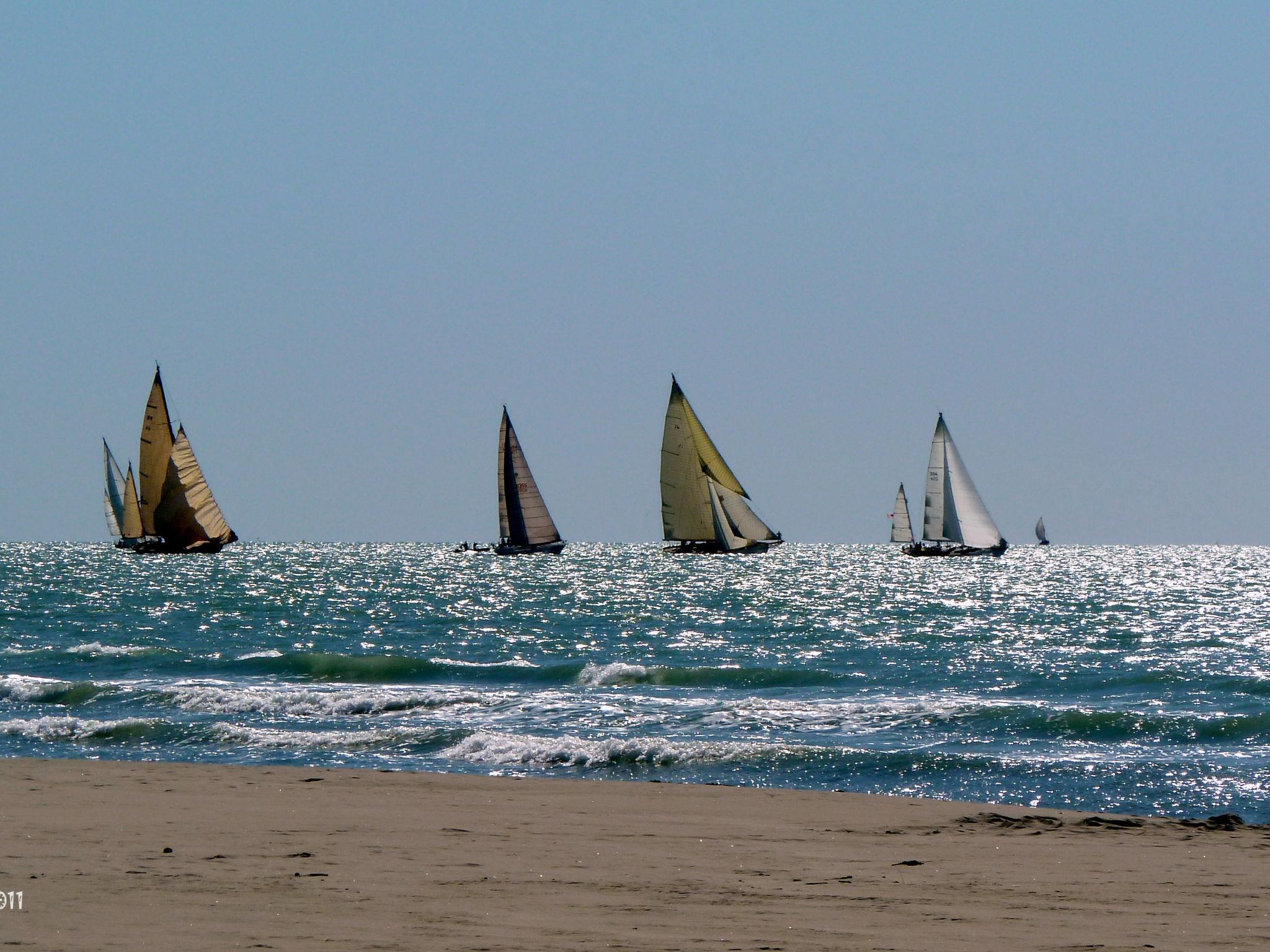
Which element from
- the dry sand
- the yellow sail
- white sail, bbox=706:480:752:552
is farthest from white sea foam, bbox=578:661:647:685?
white sail, bbox=706:480:752:552

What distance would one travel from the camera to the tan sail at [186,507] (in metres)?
93.1

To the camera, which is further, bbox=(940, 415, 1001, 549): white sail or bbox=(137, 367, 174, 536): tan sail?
bbox=(940, 415, 1001, 549): white sail

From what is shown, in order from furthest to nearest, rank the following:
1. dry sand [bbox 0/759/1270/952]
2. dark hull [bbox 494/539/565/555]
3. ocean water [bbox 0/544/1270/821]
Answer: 1. dark hull [bbox 494/539/565/555]
2. ocean water [bbox 0/544/1270/821]
3. dry sand [bbox 0/759/1270/952]

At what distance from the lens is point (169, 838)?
40.0 feet

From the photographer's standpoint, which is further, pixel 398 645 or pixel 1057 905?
pixel 398 645

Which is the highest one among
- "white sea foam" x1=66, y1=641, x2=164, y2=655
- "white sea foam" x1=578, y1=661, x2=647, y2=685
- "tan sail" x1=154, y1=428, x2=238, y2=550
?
"tan sail" x1=154, y1=428, x2=238, y2=550

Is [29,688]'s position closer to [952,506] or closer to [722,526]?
[722,526]

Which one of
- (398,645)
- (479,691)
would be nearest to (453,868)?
(479,691)

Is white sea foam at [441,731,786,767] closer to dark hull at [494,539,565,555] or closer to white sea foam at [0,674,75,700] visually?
white sea foam at [0,674,75,700]

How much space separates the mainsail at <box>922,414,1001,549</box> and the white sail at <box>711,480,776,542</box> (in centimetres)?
1561

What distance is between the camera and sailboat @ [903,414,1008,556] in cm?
10569

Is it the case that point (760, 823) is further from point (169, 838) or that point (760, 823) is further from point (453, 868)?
point (169, 838)

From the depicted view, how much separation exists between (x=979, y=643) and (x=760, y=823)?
30.1 meters

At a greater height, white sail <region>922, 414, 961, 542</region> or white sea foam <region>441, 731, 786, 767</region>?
white sail <region>922, 414, 961, 542</region>
